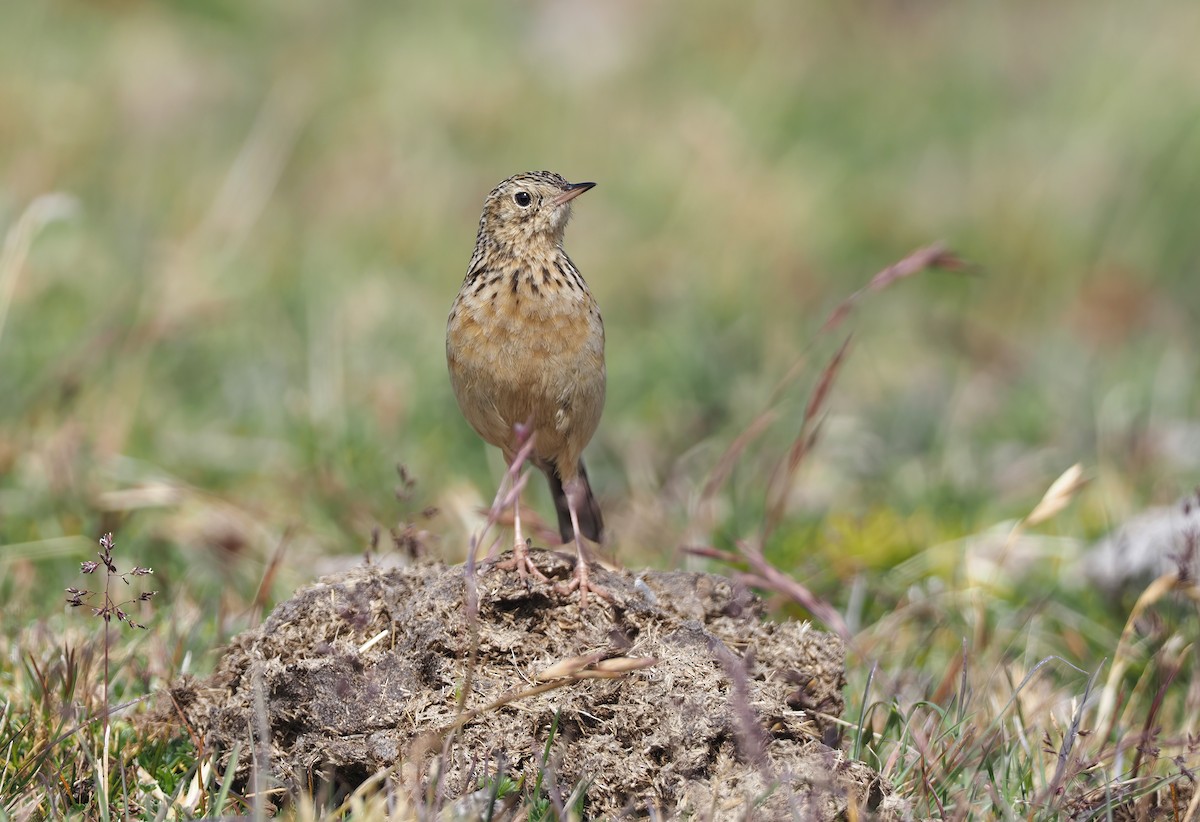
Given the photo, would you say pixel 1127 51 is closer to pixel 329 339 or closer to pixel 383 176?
pixel 383 176

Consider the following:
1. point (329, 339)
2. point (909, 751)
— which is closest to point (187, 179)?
point (329, 339)

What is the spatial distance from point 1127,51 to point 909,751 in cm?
1095

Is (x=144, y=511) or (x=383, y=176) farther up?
(x=383, y=176)

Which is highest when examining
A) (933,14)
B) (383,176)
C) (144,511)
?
(933,14)

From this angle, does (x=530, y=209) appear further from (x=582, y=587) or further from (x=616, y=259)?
(x=616, y=259)

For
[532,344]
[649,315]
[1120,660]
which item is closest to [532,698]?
[532,344]

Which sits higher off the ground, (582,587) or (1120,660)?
(582,587)

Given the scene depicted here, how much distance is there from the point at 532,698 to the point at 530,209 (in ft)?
5.97

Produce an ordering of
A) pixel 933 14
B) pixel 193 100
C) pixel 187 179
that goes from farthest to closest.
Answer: pixel 933 14, pixel 193 100, pixel 187 179

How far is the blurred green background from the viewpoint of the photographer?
245 inches

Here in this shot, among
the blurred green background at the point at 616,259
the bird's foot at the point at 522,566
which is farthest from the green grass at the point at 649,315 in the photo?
the bird's foot at the point at 522,566

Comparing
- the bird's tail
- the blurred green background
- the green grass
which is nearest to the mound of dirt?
the green grass

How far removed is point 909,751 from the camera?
144 inches

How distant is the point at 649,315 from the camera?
9.30m
